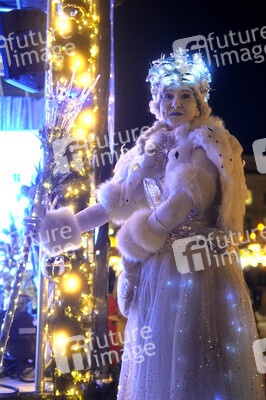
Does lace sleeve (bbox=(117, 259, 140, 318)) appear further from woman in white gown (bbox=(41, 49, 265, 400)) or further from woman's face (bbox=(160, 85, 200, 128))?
woman's face (bbox=(160, 85, 200, 128))

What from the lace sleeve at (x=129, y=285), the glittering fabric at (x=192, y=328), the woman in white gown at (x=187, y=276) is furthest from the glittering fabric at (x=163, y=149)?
the lace sleeve at (x=129, y=285)

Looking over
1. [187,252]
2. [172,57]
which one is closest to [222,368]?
[187,252]

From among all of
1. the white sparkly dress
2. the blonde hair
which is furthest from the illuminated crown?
the white sparkly dress

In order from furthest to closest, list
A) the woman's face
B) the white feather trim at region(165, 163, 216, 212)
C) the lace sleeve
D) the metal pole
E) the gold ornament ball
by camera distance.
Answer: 1. the metal pole
2. the gold ornament ball
3. the woman's face
4. the lace sleeve
5. the white feather trim at region(165, 163, 216, 212)

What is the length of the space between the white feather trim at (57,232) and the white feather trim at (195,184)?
23.4 inches

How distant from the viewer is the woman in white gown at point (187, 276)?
6.03ft

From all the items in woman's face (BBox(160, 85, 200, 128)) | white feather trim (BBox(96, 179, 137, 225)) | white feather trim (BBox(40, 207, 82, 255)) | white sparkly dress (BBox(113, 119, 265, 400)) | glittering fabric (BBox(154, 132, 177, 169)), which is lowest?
white sparkly dress (BBox(113, 119, 265, 400))

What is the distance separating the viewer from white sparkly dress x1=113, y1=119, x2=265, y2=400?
181 centimetres

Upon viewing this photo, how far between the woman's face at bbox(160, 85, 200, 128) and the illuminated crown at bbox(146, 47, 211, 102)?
48mm

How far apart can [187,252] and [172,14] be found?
666 cm

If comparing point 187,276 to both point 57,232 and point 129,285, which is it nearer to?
point 129,285

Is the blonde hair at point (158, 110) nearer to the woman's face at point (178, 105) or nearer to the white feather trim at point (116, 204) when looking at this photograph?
the woman's face at point (178, 105)

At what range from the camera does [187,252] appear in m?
2.00

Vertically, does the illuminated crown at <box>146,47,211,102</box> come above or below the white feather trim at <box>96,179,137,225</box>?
above
